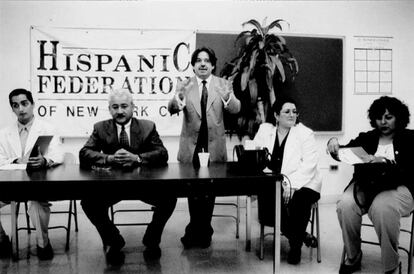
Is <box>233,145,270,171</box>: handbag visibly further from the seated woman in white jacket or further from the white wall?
the white wall

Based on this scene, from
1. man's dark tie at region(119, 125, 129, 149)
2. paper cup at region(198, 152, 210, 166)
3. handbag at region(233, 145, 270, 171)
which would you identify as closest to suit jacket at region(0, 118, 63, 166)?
man's dark tie at region(119, 125, 129, 149)

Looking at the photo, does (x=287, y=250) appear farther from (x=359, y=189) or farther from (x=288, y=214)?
(x=359, y=189)

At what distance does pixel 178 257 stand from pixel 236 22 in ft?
8.77

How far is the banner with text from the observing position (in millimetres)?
4242

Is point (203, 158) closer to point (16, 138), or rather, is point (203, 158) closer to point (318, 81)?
point (16, 138)

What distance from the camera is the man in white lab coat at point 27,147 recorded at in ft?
9.59

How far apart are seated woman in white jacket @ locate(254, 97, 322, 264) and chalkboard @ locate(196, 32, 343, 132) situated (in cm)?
149

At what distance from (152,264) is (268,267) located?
2.60ft

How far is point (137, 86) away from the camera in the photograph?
14.4 feet

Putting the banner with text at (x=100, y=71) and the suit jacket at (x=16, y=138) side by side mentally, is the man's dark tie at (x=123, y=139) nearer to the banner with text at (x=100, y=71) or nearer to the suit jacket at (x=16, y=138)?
the suit jacket at (x=16, y=138)

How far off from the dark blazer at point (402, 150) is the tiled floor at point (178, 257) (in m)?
0.65

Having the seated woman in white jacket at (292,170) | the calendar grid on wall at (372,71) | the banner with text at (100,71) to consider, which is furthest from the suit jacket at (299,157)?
the calendar grid on wall at (372,71)

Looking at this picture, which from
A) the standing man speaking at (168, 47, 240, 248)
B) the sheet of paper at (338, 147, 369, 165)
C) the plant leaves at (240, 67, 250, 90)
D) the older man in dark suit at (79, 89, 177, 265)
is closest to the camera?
the sheet of paper at (338, 147, 369, 165)

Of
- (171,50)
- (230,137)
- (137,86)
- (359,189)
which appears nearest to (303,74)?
(230,137)
